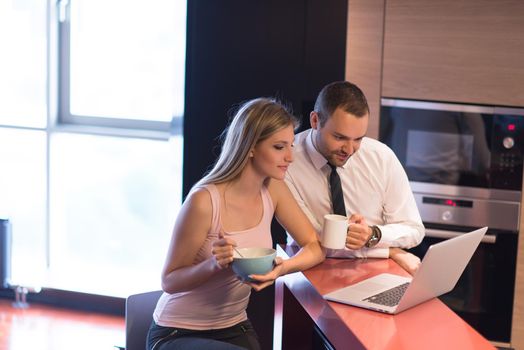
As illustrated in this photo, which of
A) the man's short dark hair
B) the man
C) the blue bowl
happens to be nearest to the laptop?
the blue bowl

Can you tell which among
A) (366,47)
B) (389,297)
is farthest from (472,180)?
(389,297)

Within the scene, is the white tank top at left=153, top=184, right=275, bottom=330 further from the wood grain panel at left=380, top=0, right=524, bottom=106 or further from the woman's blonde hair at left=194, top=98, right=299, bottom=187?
the wood grain panel at left=380, top=0, right=524, bottom=106

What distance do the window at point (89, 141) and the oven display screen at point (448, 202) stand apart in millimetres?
1583

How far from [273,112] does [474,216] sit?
5.61 feet

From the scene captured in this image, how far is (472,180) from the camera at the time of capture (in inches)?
153

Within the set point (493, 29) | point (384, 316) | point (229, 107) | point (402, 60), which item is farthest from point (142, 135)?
point (384, 316)

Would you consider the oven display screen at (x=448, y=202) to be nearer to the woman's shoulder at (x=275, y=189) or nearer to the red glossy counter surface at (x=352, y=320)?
the red glossy counter surface at (x=352, y=320)

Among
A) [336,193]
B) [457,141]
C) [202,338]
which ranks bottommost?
[202,338]

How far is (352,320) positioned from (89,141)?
3.17 metres

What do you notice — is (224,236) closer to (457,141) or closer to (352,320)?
(352,320)

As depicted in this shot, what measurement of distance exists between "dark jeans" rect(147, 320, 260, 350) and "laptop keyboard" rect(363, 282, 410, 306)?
432 mm

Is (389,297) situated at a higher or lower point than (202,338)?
higher

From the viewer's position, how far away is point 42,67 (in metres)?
4.94

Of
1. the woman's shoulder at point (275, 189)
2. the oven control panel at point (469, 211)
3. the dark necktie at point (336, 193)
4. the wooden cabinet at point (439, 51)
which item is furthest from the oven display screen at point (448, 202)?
the woman's shoulder at point (275, 189)
